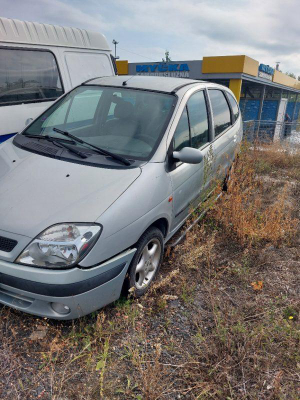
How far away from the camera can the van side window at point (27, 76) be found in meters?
4.70

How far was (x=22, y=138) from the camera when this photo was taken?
3219mm

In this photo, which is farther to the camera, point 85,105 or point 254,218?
point 254,218

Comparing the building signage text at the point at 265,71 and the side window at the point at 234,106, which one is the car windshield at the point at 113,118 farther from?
the building signage text at the point at 265,71

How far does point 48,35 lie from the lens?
534 centimetres

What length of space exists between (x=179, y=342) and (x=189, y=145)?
6.36ft

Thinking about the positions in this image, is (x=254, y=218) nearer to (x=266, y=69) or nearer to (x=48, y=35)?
(x=48, y=35)

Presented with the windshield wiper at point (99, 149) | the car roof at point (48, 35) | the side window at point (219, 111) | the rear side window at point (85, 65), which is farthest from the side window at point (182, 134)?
the car roof at point (48, 35)

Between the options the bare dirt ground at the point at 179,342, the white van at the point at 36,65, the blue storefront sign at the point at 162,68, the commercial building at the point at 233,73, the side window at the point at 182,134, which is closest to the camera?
the bare dirt ground at the point at 179,342

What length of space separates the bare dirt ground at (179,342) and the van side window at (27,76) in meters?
3.46

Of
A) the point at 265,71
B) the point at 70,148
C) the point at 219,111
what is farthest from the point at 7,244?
the point at 265,71

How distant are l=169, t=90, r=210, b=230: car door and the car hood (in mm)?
616

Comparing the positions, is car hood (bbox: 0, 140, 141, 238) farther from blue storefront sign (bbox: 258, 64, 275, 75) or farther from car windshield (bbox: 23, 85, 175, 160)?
blue storefront sign (bbox: 258, 64, 275, 75)

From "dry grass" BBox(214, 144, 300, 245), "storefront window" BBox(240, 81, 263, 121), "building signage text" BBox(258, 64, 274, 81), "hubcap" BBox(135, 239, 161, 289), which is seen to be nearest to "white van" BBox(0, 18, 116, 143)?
"hubcap" BBox(135, 239, 161, 289)

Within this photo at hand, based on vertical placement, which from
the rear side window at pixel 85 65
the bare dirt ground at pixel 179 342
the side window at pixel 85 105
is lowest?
the bare dirt ground at pixel 179 342
